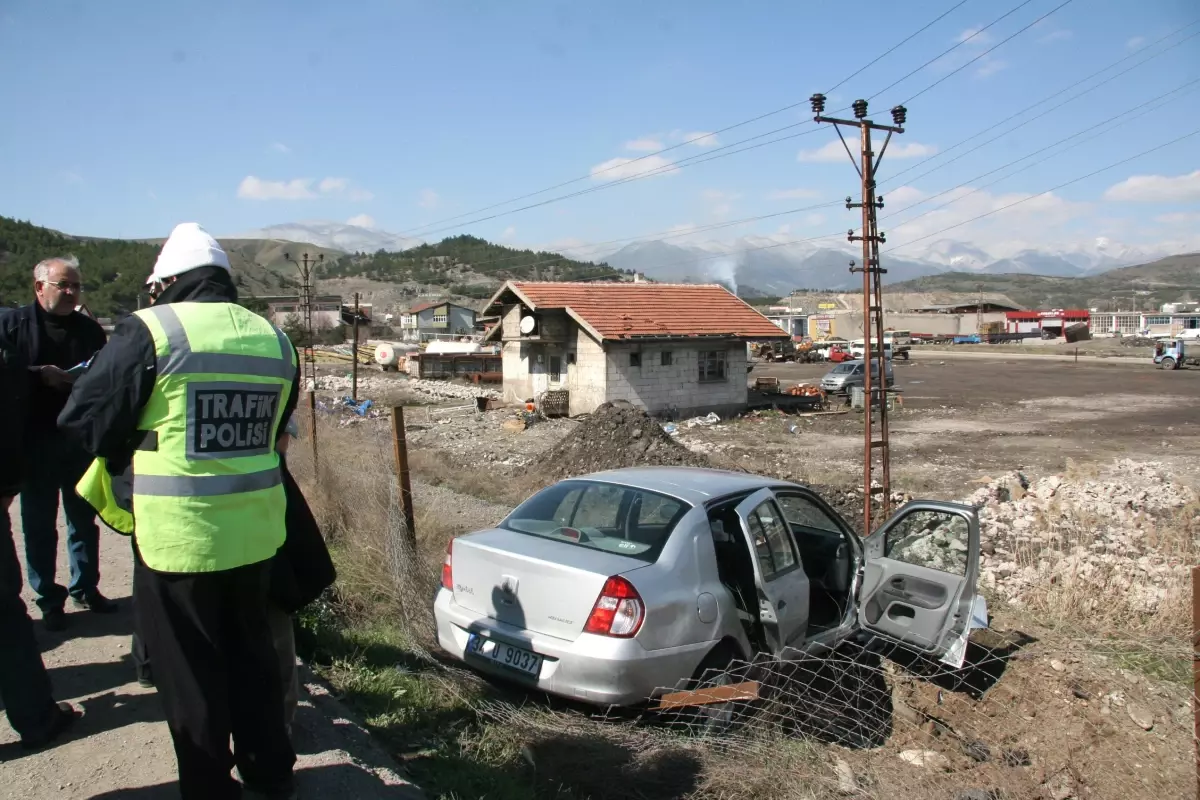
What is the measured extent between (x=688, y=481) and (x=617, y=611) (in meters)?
1.31

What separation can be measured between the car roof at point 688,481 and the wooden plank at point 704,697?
3.41 feet

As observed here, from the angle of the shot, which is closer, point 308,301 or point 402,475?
point 402,475

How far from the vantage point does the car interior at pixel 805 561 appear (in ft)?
16.0

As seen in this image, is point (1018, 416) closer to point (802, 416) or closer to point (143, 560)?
point (802, 416)

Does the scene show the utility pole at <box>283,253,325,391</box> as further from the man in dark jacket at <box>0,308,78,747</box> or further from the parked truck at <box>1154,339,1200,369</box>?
the parked truck at <box>1154,339,1200,369</box>

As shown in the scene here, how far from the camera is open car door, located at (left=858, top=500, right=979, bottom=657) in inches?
209

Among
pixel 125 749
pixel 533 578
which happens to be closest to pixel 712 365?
pixel 533 578

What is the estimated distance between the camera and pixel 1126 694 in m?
5.20

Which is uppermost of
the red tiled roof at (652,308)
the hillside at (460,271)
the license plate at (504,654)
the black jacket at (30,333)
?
the hillside at (460,271)

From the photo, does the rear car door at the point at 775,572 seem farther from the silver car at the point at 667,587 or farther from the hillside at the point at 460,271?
the hillside at the point at 460,271

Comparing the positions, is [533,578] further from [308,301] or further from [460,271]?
[460,271]

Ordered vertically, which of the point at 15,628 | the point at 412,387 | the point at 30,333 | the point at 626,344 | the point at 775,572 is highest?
the point at 626,344

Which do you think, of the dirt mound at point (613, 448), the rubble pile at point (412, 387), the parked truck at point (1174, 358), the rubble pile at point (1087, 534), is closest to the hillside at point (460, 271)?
the parked truck at point (1174, 358)

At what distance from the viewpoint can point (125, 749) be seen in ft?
10.6
